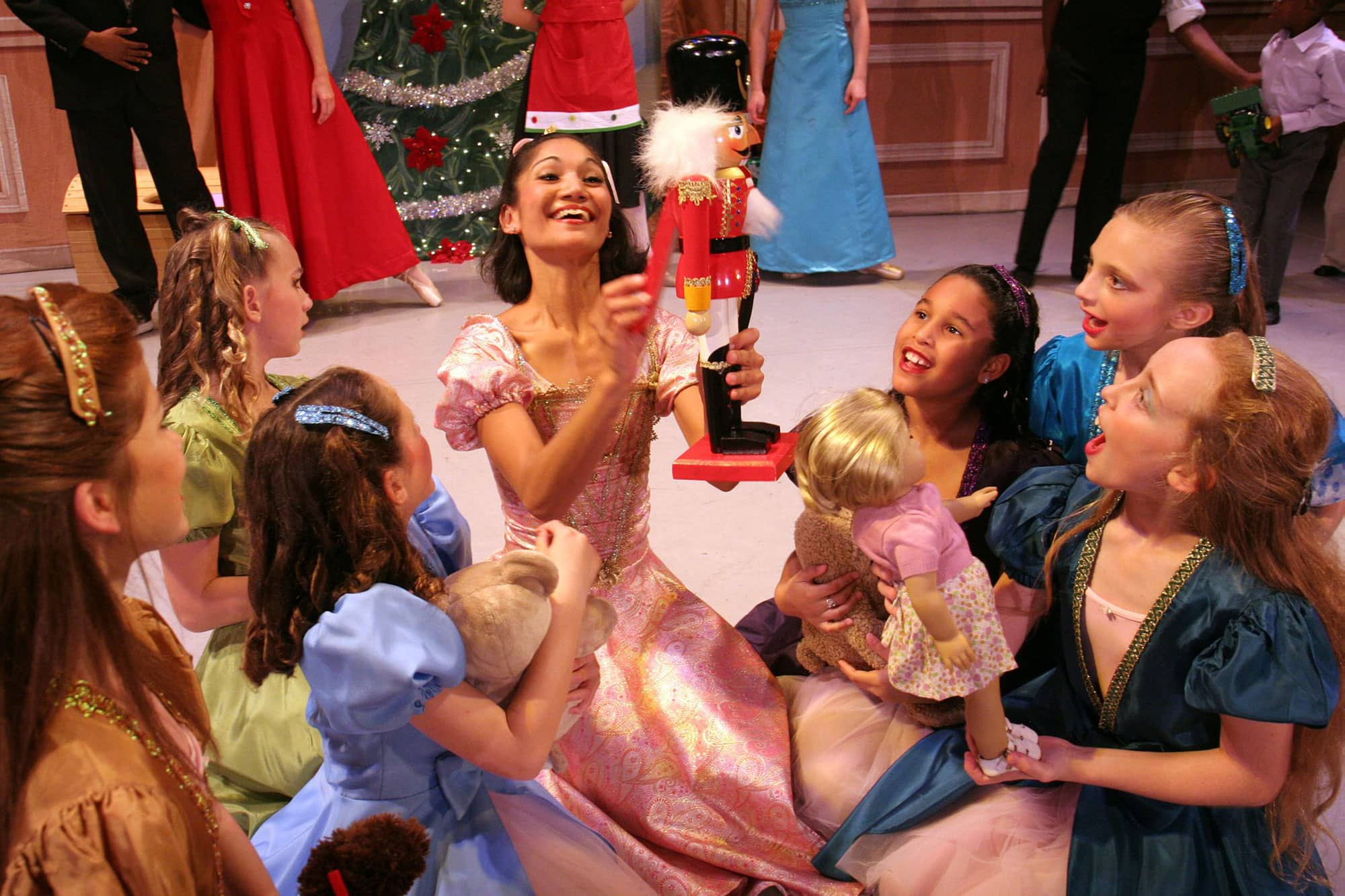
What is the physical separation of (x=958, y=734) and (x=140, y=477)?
1.20m

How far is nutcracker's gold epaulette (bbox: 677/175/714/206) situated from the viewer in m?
1.63

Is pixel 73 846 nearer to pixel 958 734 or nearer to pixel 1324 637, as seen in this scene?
pixel 958 734

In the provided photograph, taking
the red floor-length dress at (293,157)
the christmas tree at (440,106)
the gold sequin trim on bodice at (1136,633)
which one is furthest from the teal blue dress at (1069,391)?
the christmas tree at (440,106)

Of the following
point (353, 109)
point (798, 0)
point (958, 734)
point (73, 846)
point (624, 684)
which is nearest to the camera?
point (73, 846)

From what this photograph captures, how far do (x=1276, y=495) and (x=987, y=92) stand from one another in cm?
567

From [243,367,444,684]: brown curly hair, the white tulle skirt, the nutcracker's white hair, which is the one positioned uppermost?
the nutcracker's white hair

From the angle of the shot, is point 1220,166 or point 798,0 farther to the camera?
point 1220,166

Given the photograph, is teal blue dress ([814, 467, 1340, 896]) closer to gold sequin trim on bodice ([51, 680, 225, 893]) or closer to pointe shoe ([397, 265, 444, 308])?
gold sequin trim on bodice ([51, 680, 225, 893])

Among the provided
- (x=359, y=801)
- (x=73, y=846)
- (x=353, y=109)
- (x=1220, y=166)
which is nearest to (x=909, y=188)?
(x=1220, y=166)

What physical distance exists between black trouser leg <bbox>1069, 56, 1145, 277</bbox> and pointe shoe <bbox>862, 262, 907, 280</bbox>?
0.77m

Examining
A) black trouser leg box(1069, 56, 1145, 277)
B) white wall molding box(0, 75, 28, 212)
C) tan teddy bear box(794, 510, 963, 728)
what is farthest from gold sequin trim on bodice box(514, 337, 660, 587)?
white wall molding box(0, 75, 28, 212)

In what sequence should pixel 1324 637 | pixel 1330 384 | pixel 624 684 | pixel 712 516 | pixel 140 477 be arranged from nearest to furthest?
1. pixel 140 477
2. pixel 1324 637
3. pixel 624 684
4. pixel 712 516
5. pixel 1330 384

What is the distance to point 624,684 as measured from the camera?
187 centimetres

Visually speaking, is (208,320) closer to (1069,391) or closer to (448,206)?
(1069,391)
